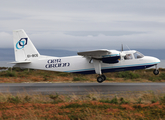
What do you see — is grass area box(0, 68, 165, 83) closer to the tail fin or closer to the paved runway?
the tail fin

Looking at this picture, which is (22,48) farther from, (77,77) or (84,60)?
(77,77)

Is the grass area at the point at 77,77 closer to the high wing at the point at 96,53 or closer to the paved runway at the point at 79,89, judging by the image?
the high wing at the point at 96,53

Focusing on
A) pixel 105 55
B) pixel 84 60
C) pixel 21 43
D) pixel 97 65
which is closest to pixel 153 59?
pixel 105 55

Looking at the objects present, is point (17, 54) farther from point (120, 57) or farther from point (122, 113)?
point (122, 113)

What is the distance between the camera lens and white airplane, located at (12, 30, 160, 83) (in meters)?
22.4

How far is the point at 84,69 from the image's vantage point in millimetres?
23672

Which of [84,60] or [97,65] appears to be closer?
[97,65]

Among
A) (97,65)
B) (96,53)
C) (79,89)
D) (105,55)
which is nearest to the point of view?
(79,89)

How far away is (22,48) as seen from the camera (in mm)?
24844

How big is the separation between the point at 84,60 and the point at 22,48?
7321 mm

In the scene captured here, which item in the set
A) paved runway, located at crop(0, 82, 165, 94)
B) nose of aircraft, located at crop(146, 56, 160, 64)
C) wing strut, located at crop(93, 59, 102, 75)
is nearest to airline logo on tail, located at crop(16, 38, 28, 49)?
paved runway, located at crop(0, 82, 165, 94)

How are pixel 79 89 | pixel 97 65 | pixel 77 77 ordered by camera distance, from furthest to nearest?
pixel 77 77, pixel 97 65, pixel 79 89

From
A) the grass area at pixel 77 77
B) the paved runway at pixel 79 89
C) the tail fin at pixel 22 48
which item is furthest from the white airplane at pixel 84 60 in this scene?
the grass area at pixel 77 77

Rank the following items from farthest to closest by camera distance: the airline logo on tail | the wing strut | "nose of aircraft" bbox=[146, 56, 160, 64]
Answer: the airline logo on tail, the wing strut, "nose of aircraft" bbox=[146, 56, 160, 64]
